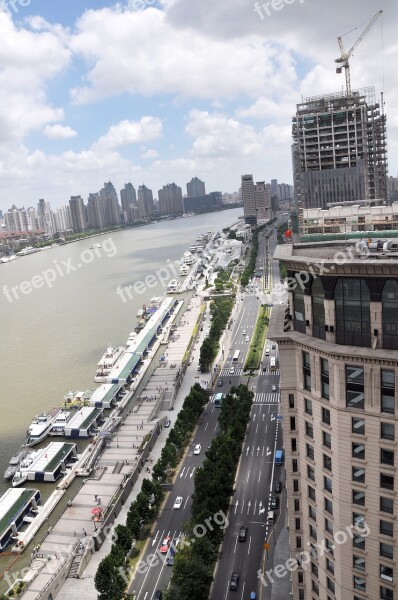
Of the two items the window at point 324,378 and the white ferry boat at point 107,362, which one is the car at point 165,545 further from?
the white ferry boat at point 107,362

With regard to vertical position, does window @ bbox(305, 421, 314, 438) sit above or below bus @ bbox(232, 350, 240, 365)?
above

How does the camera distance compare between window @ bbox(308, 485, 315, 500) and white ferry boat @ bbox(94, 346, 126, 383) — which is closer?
window @ bbox(308, 485, 315, 500)

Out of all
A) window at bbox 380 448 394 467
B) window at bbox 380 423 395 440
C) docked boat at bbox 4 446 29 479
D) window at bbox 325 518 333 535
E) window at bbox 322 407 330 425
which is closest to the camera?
window at bbox 380 423 395 440

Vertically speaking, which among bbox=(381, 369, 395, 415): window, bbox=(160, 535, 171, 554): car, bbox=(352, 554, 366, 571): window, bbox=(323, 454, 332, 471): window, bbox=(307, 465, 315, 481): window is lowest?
bbox=(160, 535, 171, 554): car

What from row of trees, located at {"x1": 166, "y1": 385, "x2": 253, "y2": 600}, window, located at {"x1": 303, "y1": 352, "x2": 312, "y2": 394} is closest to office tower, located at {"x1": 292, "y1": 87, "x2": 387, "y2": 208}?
row of trees, located at {"x1": 166, "y1": 385, "x2": 253, "y2": 600}

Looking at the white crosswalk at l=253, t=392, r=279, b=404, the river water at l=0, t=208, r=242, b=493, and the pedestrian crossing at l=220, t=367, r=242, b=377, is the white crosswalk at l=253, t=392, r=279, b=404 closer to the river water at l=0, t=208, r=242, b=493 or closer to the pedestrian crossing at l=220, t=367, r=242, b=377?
the pedestrian crossing at l=220, t=367, r=242, b=377

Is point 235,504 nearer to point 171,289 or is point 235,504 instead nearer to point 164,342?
point 164,342

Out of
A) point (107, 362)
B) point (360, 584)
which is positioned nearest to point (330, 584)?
point (360, 584)
